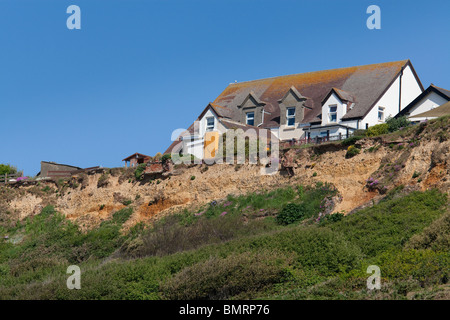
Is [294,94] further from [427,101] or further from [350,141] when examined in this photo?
[350,141]

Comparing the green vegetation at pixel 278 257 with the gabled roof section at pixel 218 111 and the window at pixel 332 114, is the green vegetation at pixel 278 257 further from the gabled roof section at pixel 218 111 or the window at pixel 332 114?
the gabled roof section at pixel 218 111

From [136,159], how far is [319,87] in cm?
1439

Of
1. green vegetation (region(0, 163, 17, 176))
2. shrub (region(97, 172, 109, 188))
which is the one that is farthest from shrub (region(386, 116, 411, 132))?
green vegetation (region(0, 163, 17, 176))

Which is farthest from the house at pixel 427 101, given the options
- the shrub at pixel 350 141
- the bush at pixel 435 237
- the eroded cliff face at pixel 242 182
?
the bush at pixel 435 237

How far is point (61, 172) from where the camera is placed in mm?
53781

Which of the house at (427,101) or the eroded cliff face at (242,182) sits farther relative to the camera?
the house at (427,101)

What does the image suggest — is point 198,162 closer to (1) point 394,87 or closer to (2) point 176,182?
(2) point 176,182

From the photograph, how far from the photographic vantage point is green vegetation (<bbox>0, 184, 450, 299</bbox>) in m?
26.0

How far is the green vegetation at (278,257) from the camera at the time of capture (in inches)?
1024

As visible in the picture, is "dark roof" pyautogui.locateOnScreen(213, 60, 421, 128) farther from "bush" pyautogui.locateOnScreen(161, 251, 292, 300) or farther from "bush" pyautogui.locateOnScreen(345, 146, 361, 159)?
"bush" pyautogui.locateOnScreen(161, 251, 292, 300)

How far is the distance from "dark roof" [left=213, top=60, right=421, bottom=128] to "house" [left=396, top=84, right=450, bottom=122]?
7.58ft

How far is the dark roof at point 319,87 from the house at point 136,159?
23.3 ft
